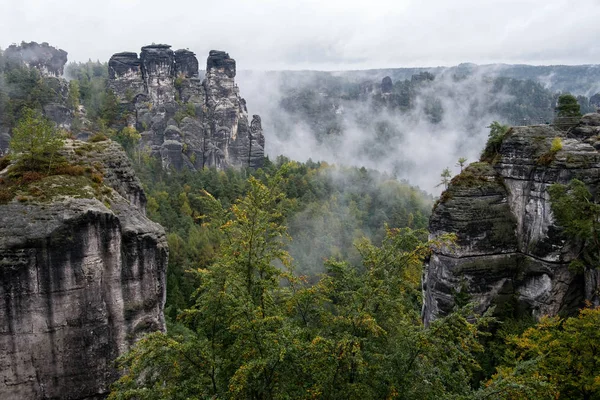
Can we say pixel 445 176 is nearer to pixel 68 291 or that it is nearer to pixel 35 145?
pixel 35 145

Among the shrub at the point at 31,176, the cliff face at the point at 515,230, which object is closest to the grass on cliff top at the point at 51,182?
the shrub at the point at 31,176

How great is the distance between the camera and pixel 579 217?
20531 millimetres

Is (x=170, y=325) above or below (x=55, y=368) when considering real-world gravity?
below

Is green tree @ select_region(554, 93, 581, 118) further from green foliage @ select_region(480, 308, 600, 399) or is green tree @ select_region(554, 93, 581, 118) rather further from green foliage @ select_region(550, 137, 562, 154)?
green foliage @ select_region(480, 308, 600, 399)

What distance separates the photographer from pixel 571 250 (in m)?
21.9

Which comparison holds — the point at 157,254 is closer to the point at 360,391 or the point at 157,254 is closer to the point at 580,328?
the point at 360,391

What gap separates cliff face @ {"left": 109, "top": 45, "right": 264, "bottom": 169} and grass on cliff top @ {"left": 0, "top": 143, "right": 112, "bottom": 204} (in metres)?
64.9

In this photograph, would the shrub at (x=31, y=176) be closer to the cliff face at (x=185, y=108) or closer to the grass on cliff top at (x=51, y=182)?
the grass on cliff top at (x=51, y=182)

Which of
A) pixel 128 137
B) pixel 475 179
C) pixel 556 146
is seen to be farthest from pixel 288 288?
pixel 128 137

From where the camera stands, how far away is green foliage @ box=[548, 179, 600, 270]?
64.8ft

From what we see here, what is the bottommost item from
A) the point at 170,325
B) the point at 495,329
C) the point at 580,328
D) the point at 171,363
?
the point at 170,325

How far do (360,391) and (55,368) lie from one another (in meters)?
8.53

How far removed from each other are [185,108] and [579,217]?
77129mm

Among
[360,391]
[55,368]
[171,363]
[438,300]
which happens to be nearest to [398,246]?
[360,391]
